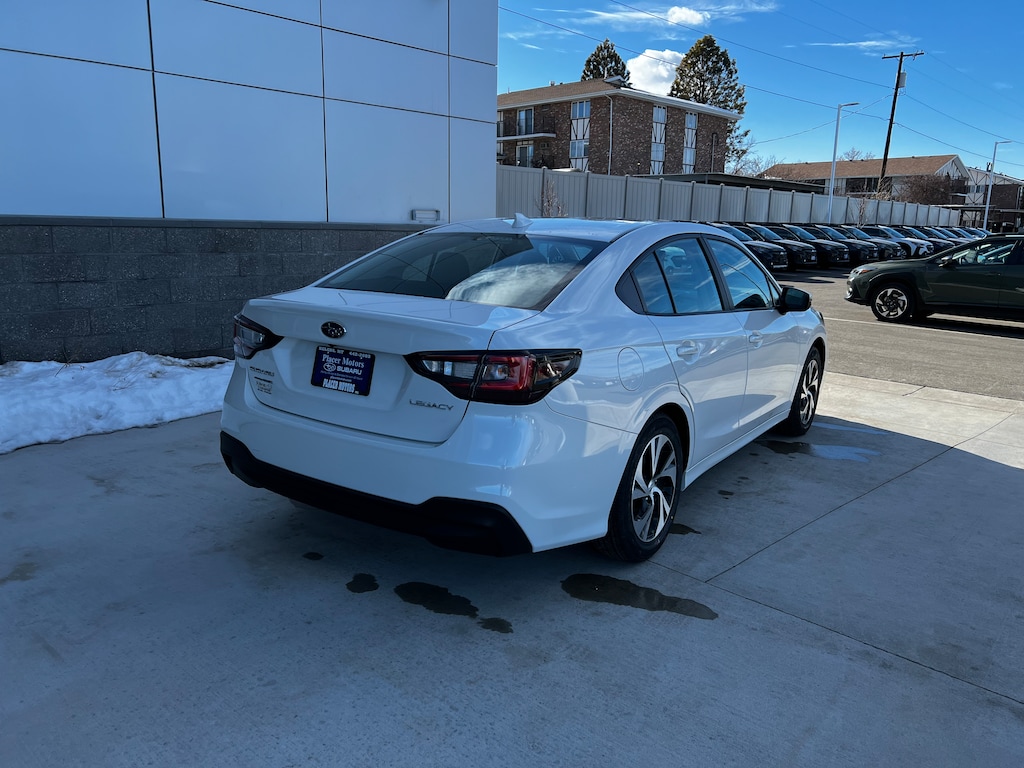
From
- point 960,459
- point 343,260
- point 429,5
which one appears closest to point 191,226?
point 343,260

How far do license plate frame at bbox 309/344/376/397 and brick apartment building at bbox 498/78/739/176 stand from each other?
52.8 meters

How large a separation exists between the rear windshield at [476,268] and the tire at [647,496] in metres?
0.84

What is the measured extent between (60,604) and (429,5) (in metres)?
8.94

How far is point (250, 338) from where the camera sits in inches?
137

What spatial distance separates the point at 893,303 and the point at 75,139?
41.8 ft

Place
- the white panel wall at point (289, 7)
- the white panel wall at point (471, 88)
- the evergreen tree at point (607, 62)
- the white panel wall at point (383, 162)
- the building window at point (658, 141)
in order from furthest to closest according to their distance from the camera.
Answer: the evergreen tree at point (607, 62) < the building window at point (658, 141) < the white panel wall at point (471, 88) < the white panel wall at point (383, 162) < the white panel wall at point (289, 7)

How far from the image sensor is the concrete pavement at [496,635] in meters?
2.45

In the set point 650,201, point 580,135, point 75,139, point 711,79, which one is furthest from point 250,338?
point 711,79

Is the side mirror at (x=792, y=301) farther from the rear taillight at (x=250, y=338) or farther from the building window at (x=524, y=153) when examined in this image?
the building window at (x=524, y=153)

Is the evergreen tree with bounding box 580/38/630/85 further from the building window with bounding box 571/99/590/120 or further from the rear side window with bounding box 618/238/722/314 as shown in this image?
the rear side window with bounding box 618/238/722/314

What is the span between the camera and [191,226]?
7750 millimetres

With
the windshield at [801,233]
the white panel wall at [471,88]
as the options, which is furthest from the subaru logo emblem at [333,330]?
the windshield at [801,233]

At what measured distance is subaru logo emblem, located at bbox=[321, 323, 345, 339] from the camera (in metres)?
3.07

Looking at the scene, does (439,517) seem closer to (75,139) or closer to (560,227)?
(560,227)
